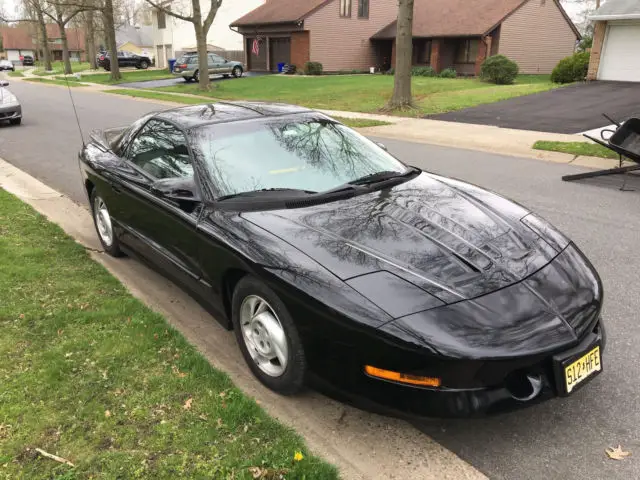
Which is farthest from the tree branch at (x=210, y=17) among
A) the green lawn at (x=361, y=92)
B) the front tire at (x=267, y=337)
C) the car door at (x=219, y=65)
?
the front tire at (x=267, y=337)

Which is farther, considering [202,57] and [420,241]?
[202,57]

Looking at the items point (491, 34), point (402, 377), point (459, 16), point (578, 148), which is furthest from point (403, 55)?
point (459, 16)

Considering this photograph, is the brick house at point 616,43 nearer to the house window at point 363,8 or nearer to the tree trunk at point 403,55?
the tree trunk at point 403,55

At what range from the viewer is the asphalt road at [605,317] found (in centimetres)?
243

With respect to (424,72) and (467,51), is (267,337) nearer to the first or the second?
(424,72)

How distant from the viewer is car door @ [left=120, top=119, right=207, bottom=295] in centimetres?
337

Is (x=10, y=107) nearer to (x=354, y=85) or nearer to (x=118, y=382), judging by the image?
(x=118, y=382)

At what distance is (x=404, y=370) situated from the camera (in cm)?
225

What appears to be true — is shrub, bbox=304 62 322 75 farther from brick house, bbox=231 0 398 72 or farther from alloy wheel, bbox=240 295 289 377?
alloy wheel, bbox=240 295 289 377

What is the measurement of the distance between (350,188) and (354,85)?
23797 mm

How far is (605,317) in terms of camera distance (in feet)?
11.8

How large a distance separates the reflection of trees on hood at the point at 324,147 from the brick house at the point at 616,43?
75.1 feet

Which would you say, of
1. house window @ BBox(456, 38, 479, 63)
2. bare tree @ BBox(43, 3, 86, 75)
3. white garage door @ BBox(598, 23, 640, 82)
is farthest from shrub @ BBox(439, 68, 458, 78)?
bare tree @ BBox(43, 3, 86, 75)

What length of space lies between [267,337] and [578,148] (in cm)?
919
